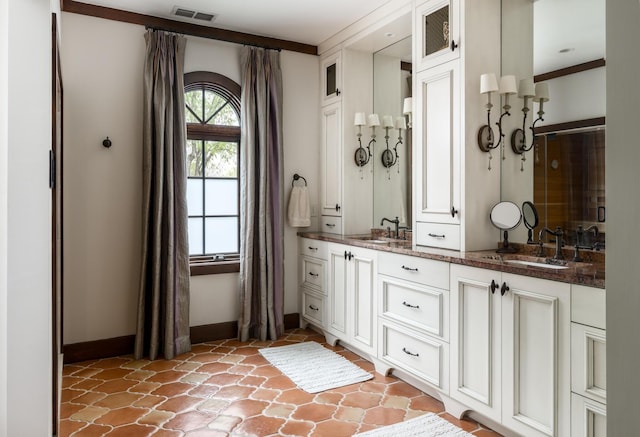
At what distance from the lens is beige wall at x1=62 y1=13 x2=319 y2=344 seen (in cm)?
357

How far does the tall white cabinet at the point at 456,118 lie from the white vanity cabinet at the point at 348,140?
1.07m

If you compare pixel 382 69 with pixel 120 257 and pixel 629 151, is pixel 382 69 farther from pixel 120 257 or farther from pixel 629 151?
pixel 629 151

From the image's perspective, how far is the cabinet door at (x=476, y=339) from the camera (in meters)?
2.38

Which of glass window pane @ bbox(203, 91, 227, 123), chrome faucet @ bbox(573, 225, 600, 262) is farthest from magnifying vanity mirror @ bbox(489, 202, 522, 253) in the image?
glass window pane @ bbox(203, 91, 227, 123)

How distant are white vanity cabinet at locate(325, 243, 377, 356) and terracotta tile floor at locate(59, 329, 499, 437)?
24 cm

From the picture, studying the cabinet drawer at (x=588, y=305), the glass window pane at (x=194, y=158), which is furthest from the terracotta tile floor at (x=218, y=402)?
the glass window pane at (x=194, y=158)

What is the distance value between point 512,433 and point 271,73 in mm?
3388

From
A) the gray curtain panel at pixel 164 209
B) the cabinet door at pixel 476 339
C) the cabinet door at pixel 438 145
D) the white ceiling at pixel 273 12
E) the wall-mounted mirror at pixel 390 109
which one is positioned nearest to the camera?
the cabinet door at pixel 476 339

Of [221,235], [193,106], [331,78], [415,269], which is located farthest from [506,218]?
[193,106]

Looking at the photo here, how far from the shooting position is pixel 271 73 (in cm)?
424

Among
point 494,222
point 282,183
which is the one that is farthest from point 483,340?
point 282,183

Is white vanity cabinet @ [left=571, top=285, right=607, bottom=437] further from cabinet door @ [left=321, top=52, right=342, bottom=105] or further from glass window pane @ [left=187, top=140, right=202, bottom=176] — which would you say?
glass window pane @ [left=187, top=140, right=202, bottom=176]

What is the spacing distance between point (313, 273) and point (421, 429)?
1973 mm

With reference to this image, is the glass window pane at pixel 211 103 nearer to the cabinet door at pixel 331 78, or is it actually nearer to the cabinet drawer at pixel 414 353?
the cabinet door at pixel 331 78
